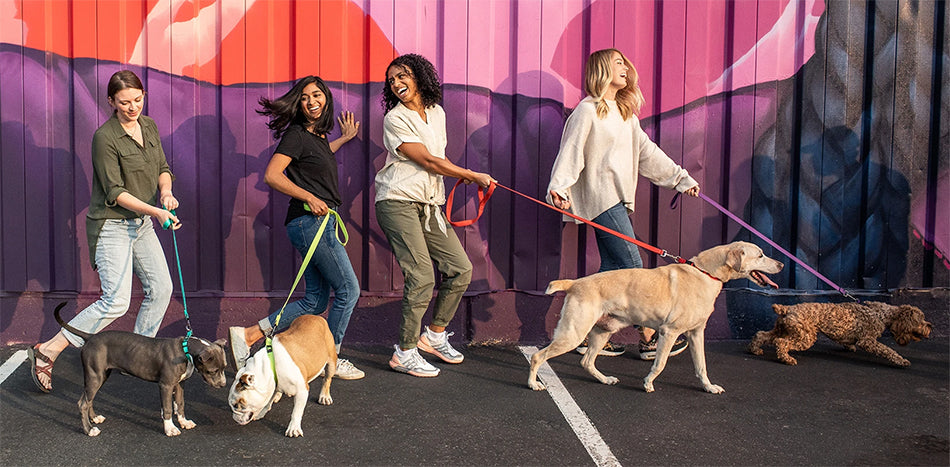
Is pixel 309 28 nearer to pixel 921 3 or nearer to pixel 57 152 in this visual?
pixel 57 152

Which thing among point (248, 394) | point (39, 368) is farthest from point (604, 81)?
point (39, 368)

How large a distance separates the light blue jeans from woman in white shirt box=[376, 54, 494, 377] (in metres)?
1.45

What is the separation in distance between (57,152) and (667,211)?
15.7 ft

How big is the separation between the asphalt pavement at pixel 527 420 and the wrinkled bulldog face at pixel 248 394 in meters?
0.20

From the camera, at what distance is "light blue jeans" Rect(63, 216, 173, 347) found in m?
4.57

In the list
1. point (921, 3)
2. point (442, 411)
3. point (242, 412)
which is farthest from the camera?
point (921, 3)

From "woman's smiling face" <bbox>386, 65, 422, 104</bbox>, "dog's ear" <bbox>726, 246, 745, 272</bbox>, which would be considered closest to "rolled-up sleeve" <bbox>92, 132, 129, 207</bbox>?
"woman's smiling face" <bbox>386, 65, 422, 104</bbox>

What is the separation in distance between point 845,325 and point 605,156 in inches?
83.6

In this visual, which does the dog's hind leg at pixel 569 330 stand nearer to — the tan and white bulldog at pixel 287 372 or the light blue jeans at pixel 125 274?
the tan and white bulldog at pixel 287 372

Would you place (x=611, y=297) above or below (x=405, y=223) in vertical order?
below

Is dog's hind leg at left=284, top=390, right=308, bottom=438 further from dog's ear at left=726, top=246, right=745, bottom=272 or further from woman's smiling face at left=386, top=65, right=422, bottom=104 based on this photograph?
dog's ear at left=726, top=246, right=745, bottom=272

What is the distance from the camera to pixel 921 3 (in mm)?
6348

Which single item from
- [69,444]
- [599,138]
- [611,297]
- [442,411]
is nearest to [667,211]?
[599,138]

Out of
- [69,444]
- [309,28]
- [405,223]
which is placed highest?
[309,28]
